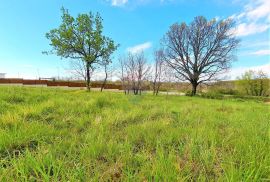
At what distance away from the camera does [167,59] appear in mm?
31484

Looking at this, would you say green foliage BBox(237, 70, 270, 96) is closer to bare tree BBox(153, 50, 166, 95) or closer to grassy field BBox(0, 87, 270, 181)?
bare tree BBox(153, 50, 166, 95)

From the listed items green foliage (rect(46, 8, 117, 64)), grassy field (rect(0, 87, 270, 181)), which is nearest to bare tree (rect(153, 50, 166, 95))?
green foliage (rect(46, 8, 117, 64))

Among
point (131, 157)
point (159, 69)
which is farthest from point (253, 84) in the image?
point (131, 157)

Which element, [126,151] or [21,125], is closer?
[126,151]

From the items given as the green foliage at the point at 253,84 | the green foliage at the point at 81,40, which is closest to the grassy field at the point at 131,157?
the green foliage at the point at 81,40

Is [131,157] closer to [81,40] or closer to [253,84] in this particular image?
[81,40]

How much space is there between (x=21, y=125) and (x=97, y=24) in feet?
82.2

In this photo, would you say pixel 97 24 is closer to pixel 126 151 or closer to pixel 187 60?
pixel 187 60

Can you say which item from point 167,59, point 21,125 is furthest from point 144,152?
point 167,59

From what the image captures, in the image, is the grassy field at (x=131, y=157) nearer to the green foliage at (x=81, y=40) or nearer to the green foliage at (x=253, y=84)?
the green foliage at (x=81, y=40)

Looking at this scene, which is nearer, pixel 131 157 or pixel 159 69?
pixel 131 157

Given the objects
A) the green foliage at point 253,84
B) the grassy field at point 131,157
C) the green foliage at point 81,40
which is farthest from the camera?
the green foliage at point 253,84

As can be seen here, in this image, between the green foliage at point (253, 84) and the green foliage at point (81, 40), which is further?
the green foliage at point (253, 84)

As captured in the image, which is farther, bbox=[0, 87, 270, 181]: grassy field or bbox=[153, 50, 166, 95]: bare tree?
bbox=[153, 50, 166, 95]: bare tree
